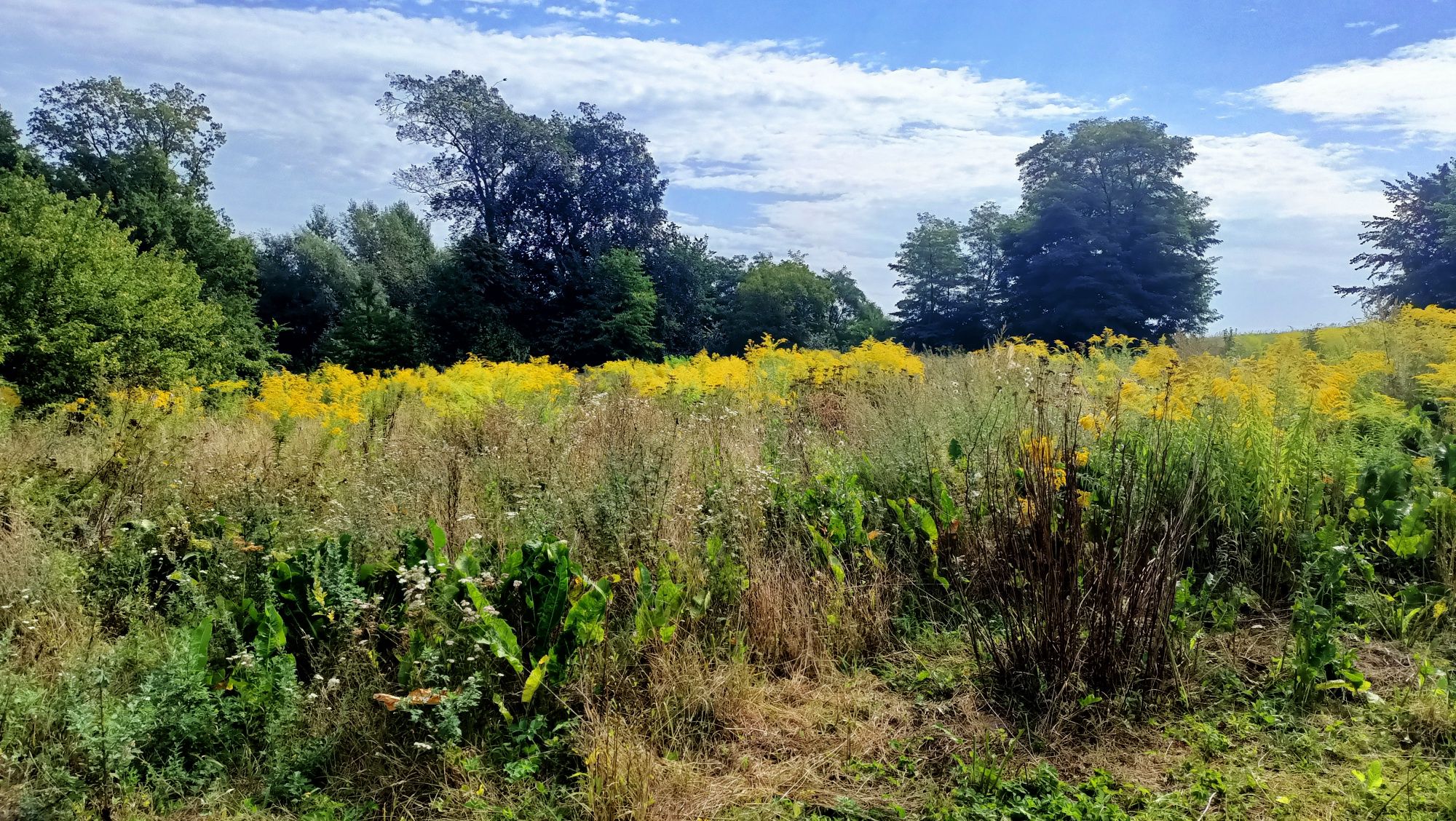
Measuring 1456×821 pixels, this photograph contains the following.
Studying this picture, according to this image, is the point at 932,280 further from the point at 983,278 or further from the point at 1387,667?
the point at 1387,667

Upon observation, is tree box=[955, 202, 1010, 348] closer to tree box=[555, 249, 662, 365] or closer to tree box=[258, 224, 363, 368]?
tree box=[555, 249, 662, 365]

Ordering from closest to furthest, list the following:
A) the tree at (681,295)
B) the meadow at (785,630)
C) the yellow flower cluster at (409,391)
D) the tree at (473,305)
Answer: the meadow at (785,630) < the yellow flower cluster at (409,391) < the tree at (473,305) < the tree at (681,295)

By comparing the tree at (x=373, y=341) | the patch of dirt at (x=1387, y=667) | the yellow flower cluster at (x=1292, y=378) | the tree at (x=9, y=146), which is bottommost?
the tree at (x=373, y=341)

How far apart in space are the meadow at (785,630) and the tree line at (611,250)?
59.9ft

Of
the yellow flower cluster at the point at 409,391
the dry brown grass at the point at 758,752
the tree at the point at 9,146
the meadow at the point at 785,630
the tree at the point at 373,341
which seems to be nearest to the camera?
the dry brown grass at the point at 758,752

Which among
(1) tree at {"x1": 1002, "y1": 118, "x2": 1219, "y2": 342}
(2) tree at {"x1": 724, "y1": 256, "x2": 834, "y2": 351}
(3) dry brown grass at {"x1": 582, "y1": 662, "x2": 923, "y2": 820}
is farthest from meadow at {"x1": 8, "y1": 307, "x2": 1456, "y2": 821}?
(2) tree at {"x1": 724, "y1": 256, "x2": 834, "y2": 351}

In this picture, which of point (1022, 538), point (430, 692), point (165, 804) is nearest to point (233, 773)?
point (165, 804)

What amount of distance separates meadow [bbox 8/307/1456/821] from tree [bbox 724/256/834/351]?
2384 cm

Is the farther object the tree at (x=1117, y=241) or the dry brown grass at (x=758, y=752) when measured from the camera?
the tree at (x=1117, y=241)

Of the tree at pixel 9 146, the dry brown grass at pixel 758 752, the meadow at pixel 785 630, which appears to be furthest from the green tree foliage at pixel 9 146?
the dry brown grass at pixel 758 752

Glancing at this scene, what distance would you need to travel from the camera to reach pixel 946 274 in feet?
98.4

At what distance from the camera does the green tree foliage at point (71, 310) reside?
10.3m

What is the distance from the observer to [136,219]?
814 inches

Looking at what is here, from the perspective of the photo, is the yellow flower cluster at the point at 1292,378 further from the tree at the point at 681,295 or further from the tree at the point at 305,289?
the tree at the point at 305,289
